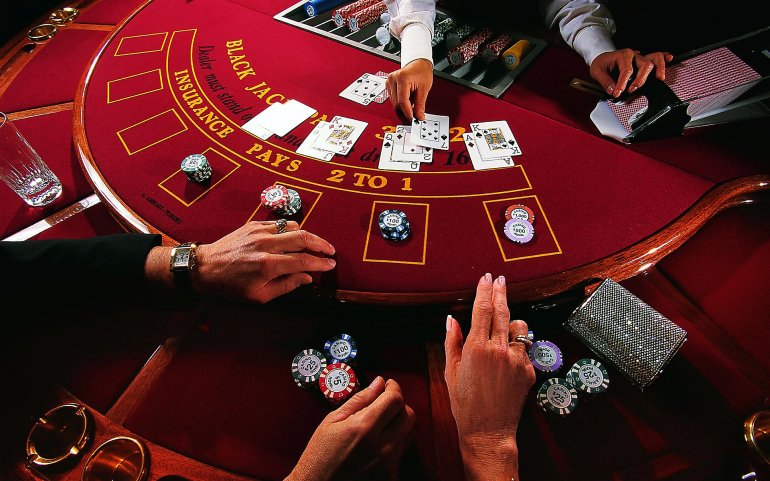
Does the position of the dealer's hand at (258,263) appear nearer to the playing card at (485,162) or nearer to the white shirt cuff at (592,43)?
A: the playing card at (485,162)

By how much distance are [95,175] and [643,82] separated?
2.46 meters

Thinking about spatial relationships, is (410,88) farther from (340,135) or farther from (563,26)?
(563,26)

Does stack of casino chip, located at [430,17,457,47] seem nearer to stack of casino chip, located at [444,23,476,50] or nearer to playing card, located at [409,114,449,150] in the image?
stack of casino chip, located at [444,23,476,50]

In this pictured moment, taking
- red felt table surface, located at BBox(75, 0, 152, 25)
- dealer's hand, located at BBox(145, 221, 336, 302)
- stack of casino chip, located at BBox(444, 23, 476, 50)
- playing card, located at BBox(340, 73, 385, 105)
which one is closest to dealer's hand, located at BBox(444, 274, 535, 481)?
dealer's hand, located at BBox(145, 221, 336, 302)

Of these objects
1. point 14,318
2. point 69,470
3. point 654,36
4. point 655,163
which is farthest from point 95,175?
point 654,36

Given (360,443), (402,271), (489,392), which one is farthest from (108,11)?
(489,392)

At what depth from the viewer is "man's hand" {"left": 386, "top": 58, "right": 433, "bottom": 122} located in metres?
1.83

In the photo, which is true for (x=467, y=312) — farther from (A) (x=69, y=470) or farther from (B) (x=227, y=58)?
(B) (x=227, y=58)

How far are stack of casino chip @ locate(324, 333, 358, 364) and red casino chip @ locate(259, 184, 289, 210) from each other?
53 cm

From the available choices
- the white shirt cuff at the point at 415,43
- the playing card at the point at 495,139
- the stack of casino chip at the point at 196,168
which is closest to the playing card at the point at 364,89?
the white shirt cuff at the point at 415,43

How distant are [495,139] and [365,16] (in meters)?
1.40

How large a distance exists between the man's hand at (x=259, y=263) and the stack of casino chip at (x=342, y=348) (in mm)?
221

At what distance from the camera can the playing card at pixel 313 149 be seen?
→ 1719mm

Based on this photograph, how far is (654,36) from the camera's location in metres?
2.35
